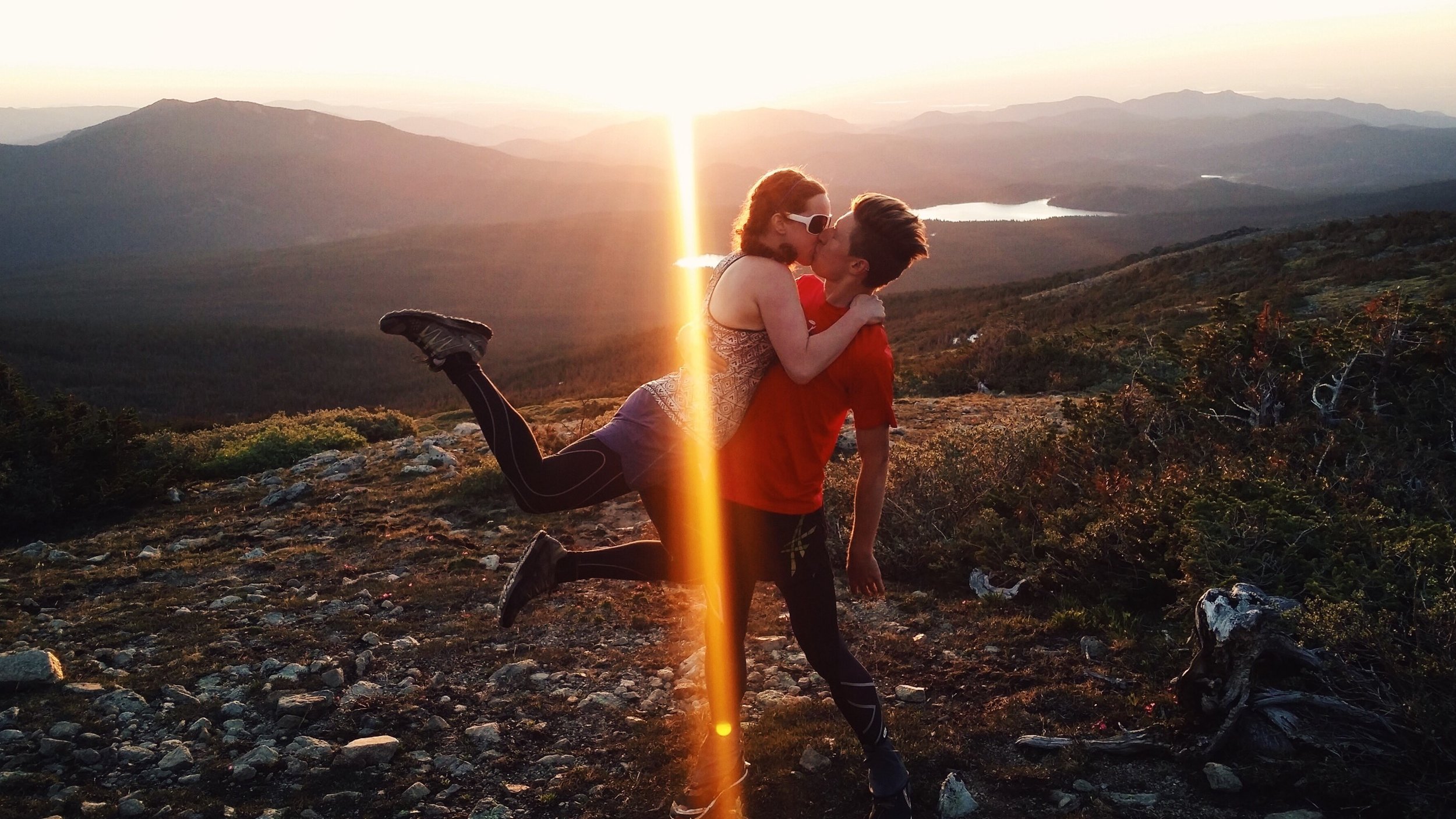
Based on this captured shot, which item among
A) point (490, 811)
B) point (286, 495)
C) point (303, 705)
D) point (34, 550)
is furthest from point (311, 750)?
point (286, 495)

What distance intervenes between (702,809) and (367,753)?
142 cm

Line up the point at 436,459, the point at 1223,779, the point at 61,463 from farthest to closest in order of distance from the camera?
the point at 436,459 < the point at 61,463 < the point at 1223,779

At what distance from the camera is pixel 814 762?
122 inches

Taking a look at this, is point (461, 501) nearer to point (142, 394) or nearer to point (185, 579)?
point (185, 579)

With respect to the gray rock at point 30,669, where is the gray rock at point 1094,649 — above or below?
below

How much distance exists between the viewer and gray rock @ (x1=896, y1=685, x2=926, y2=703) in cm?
356

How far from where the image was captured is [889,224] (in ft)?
8.30

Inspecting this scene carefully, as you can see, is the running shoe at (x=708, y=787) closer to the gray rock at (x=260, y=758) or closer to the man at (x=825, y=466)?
the man at (x=825, y=466)

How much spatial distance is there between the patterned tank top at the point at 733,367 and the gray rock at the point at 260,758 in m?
2.23

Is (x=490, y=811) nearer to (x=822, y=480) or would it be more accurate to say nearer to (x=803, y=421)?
(x=822, y=480)

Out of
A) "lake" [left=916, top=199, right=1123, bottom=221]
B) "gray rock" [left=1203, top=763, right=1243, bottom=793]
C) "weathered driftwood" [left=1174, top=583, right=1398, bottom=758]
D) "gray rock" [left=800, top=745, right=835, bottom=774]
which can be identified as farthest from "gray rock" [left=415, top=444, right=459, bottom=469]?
"lake" [left=916, top=199, right=1123, bottom=221]

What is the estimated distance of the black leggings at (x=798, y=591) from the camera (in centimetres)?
269

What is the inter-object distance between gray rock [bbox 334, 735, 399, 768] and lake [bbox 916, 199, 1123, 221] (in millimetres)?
137737

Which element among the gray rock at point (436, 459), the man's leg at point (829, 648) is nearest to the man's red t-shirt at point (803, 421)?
the man's leg at point (829, 648)
